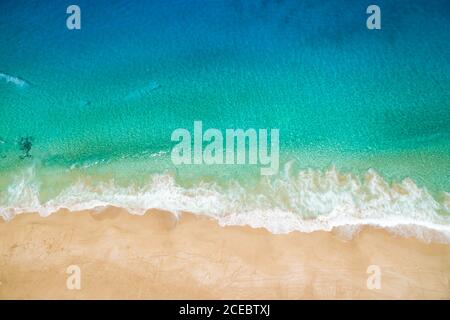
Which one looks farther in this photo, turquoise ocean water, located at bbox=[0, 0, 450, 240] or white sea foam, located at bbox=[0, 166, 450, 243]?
turquoise ocean water, located at bbox=[0, 0, 450, 240]

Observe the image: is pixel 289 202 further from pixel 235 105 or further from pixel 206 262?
pixel 235 105

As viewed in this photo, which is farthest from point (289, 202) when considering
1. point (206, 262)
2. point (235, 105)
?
point (235, 105)

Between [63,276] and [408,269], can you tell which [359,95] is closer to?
[408,269]

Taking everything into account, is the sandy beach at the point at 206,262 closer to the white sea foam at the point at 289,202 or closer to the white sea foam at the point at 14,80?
the white sea foam at the point at 289,202

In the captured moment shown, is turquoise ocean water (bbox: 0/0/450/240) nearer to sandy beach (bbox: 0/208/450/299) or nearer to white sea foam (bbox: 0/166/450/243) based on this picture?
white sea foam (bbox: 0/166/450/243)

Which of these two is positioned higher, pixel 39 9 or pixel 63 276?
pixel 39 9

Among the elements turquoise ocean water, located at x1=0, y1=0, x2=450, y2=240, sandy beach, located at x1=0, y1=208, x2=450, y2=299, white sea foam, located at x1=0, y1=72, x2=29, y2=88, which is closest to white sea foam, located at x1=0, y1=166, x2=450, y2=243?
turquoise ocean water, located at x1=0, y1=0, x2=450, y2=240

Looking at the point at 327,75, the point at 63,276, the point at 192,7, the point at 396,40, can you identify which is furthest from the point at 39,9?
the point at 396,40
